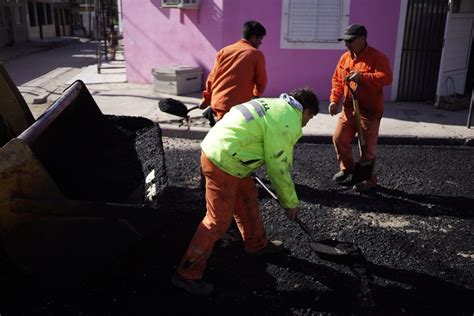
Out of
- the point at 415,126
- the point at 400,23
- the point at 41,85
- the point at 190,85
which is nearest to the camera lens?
the point at 415,126

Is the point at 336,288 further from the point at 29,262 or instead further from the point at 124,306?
the point at 29,262

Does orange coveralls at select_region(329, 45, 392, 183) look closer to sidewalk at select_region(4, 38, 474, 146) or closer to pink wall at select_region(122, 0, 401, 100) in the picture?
sidewalk at select_region(4, 38, 474, 146)

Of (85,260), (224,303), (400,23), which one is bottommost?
(224,303)

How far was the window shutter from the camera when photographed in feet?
26.8

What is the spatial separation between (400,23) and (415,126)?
7.77ft

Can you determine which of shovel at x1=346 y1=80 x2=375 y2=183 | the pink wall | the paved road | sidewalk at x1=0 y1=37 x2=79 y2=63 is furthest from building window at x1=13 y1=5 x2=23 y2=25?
shovel at x1=346 y1=80 x2=375 y2=183

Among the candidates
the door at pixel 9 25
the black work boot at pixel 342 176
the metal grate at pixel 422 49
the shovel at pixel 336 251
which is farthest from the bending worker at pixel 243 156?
the door at pixel 9 25

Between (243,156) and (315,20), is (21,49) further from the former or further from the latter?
(243,156)

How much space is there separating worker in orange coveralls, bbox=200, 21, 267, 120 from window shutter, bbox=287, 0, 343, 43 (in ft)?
13.6

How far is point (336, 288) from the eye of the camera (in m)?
3.12

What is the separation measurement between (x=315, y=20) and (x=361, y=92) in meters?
4.07

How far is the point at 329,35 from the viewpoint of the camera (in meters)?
8.32

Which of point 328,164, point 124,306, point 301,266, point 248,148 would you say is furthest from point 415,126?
point 124,306

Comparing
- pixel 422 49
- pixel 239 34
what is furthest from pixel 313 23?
pixel 422 49
